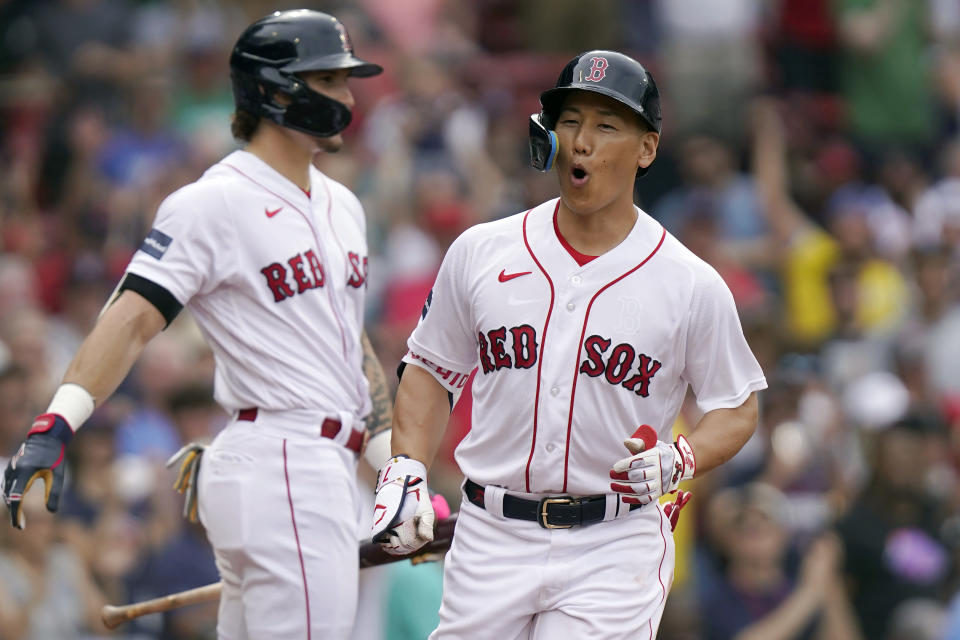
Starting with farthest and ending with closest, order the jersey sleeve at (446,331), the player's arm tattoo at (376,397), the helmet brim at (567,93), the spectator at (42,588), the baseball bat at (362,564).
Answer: the spectator at (42,588) → the player's arm tattoo at (376,397) → the baseball bat at (362,564) → the jersey sleeve at (446,331) → the helmet brim at (567,93)

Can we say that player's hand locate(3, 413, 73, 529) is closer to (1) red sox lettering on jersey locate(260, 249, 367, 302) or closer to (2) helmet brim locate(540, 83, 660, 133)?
(1) red sox lettering on jersey locate(260, 249, 367, 302)

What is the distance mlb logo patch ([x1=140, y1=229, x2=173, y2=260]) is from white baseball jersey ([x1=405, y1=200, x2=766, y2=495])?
1.10 metres

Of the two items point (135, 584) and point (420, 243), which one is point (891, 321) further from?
point (135, 584)

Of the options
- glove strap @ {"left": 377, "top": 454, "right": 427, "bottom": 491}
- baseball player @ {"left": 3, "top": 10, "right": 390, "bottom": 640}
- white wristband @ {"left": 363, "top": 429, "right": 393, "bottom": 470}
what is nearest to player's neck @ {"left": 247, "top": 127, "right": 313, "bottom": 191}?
baseball player @ {"left": 3, "top": 10, "right": 390, "bottom": 640}

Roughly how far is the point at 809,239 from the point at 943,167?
2.30 meters

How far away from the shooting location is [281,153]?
5.58 m

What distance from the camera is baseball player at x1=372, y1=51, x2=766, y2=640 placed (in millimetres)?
4520

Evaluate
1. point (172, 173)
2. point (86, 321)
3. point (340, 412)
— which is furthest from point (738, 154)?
point (340, 412)

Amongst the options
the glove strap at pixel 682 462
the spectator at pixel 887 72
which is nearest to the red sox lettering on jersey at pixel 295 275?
the glove strap at pixel 682 462

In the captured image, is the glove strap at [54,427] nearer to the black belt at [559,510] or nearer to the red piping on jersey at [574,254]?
the black belt at [559,510]

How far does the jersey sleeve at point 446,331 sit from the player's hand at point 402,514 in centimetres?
39

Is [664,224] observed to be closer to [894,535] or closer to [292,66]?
[894,535]

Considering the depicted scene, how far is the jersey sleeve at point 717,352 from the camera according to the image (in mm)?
4586

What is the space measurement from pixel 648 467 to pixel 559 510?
1.29 feet
